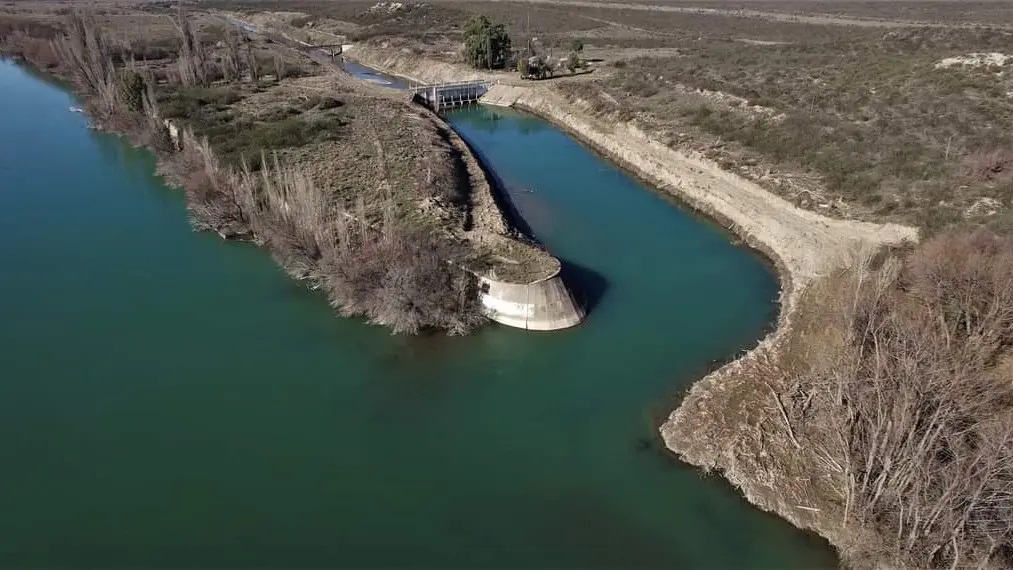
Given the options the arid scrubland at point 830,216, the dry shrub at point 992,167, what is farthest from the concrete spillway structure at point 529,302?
the dry shrub at point 992,167

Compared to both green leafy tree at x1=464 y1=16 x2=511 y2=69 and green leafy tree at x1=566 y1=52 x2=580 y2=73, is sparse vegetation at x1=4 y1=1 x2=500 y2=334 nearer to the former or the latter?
green leafy tree at x1=464 y1=16 x2=511 y2=69

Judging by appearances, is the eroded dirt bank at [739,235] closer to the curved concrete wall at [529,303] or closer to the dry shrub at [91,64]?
the curved concrete wall at [529,303]

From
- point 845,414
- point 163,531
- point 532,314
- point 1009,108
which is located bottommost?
point 163,531

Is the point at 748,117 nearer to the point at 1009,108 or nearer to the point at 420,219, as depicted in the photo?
the point at 1009,108

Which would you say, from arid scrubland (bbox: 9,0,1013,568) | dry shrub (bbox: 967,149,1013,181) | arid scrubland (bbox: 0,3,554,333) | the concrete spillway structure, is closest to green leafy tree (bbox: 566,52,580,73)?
arid scrubland (bbox: 9,0,1013,568)

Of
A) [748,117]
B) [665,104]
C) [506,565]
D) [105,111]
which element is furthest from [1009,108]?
[105,111]

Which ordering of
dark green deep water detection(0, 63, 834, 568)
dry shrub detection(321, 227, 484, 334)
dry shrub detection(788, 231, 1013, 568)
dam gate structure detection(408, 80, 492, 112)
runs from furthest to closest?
dam gate structure detection(408, 80, 492, 112) < dry shrub detection(321, 227, 484, 334) < dark green deep water detection(0, 63, 834, 568) < dry shrub detection(788, 231, 1013, 568)

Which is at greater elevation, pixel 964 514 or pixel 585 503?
pixel 964 514
